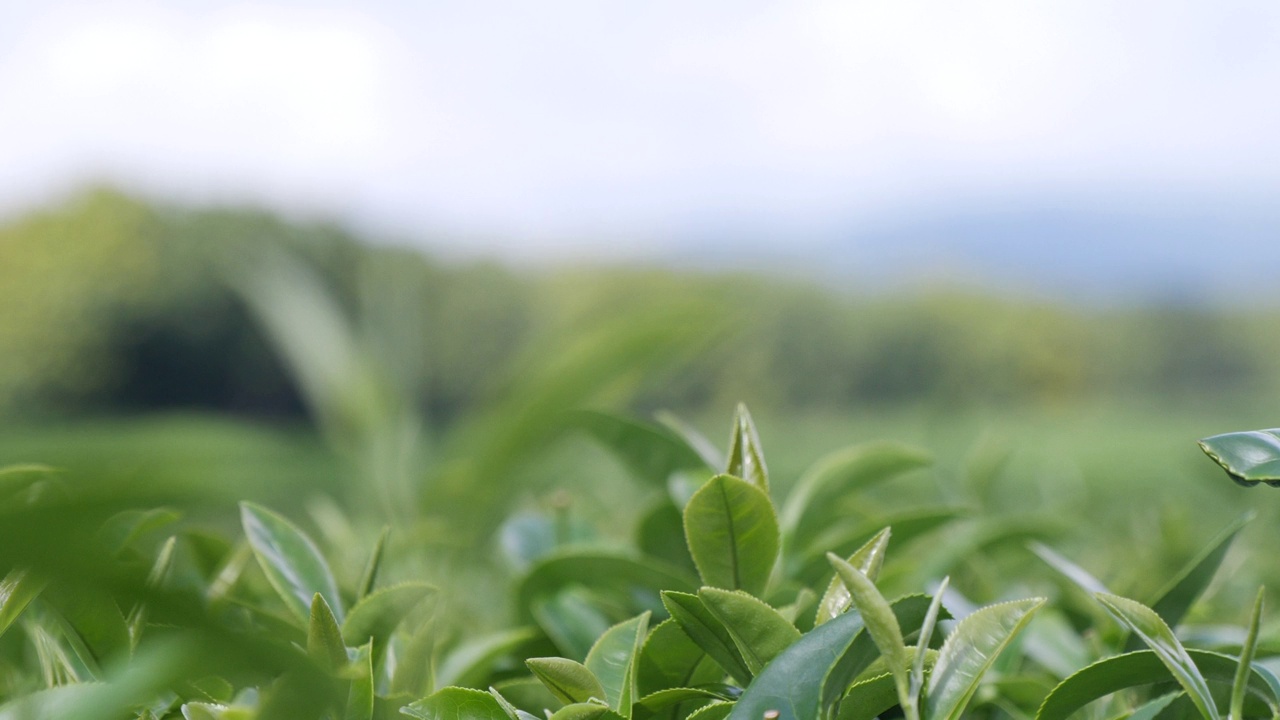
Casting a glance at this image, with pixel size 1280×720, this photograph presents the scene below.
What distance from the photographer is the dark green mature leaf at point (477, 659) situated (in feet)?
0.95

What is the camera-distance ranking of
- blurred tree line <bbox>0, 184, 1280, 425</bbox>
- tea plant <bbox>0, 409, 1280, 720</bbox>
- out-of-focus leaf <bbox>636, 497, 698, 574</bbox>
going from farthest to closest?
blurred tree line <bbox>0, 184, 1280, 425</bbox>
out-of-focus leaf <bbox>636, 497, 698, 574</bbox>
tea plant <bbox>0, 409, 1280, 720</bbox>

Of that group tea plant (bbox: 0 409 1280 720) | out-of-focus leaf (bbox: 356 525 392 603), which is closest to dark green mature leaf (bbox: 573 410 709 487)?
tea plant (bbox: 0 409 1280 720)

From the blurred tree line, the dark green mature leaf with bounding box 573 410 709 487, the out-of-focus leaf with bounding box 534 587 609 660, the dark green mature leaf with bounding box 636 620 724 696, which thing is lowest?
the blurred tree line

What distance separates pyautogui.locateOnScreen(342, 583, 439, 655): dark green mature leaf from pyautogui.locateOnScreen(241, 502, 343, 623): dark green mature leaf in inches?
0.8

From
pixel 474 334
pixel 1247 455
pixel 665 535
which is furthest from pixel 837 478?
pixel 474 334

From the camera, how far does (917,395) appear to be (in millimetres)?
5383

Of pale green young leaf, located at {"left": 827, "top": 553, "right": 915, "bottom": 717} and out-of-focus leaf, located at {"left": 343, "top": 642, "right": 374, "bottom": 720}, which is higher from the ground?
pale green young leaf, located at {"left": 827, "top": 553, "right": 915, "bottom": 717}

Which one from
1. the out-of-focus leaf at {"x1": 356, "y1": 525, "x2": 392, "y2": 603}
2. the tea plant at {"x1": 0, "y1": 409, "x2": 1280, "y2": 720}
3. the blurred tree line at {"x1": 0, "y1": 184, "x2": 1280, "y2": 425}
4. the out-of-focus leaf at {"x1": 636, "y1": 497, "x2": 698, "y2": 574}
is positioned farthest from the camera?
the blurred tree line at {"x1": 0, "y1": 184, "x2": 1280, "y2": 425}

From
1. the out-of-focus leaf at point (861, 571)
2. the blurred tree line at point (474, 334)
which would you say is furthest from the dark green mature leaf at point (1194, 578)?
the blurred tree line at point (474, 334)

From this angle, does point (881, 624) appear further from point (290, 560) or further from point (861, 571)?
point (290, 560)

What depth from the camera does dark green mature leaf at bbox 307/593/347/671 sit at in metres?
0.20

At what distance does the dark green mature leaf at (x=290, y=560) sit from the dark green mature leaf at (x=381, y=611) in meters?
0.02

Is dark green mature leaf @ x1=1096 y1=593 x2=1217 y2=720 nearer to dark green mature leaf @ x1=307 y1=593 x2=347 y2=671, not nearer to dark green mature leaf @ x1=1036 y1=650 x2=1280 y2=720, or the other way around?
dark green mature leaf @ x1=1036 y1=650 x2=1280 y2=720

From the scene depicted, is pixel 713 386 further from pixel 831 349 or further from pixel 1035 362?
pixel 1035 362
